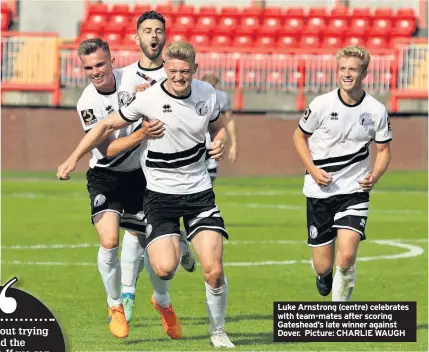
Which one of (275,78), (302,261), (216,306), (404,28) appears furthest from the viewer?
(404,28)

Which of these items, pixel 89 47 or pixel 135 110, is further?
pixel 89 47

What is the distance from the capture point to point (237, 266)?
15.8 m

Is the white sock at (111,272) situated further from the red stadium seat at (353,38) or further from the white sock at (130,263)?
the red stadium seat at (353,38)

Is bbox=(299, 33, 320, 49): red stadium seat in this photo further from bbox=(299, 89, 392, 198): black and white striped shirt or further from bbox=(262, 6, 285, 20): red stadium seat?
bbox=(299, 89, 392, 198): black and white striped shirt

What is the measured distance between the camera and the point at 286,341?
32.3ft

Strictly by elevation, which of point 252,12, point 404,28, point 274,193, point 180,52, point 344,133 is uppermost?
point 252,12

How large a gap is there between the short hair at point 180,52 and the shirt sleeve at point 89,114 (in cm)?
121

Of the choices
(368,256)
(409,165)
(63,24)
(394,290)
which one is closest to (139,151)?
(394,290)

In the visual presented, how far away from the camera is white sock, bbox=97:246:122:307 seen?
36.0ft

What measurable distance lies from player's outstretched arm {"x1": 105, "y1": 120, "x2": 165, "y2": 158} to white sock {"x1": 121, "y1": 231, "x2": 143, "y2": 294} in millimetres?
1173

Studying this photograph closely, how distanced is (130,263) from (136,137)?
5.22 ft

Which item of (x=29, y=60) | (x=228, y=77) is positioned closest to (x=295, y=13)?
(x=228, y=77)

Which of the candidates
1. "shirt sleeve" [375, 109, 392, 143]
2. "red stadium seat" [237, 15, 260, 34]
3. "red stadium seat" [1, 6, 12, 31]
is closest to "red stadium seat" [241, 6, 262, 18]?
"red stadium seat" [237, 15, 260, 34]

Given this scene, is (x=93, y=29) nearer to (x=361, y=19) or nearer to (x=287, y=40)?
(x=287, y=40)
